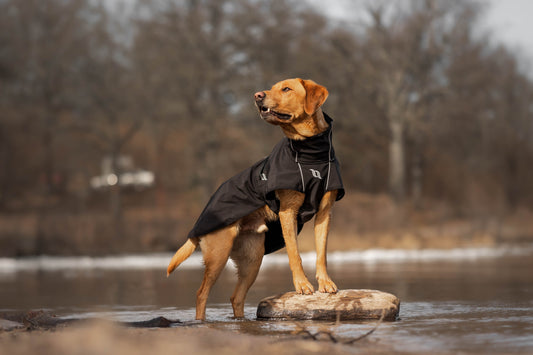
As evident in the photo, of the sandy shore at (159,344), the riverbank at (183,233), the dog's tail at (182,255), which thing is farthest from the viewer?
the riverbank at (183,233)

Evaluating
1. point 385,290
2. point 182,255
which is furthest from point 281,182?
point 385,290

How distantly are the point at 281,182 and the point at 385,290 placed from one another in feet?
12.2

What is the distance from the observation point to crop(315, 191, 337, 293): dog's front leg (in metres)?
6.34

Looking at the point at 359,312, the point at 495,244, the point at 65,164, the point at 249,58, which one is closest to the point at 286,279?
the point at 359,312

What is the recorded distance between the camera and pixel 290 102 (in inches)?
247

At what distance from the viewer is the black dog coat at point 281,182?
6273 mm

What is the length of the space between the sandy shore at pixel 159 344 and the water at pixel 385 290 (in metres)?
Result: 0.50

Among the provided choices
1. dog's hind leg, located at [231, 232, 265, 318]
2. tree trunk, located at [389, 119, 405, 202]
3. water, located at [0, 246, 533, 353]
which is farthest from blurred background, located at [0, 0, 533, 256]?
dog's hind leg, located at [231, 232, 265, 318]

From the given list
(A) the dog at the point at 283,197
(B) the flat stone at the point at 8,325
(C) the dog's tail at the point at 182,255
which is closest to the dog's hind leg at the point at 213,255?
(A) the dog at the point at 283,197

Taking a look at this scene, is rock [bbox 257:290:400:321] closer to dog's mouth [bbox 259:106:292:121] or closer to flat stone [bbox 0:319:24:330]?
dog's mouth [bbox 259:106:292:121]

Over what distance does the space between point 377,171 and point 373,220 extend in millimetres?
14482

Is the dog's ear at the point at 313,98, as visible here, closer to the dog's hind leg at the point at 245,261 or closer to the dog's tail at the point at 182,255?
the dog's hind leg at the point at 245,261

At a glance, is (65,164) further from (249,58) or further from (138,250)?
(138,250)

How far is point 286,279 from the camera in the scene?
39.8 ft
